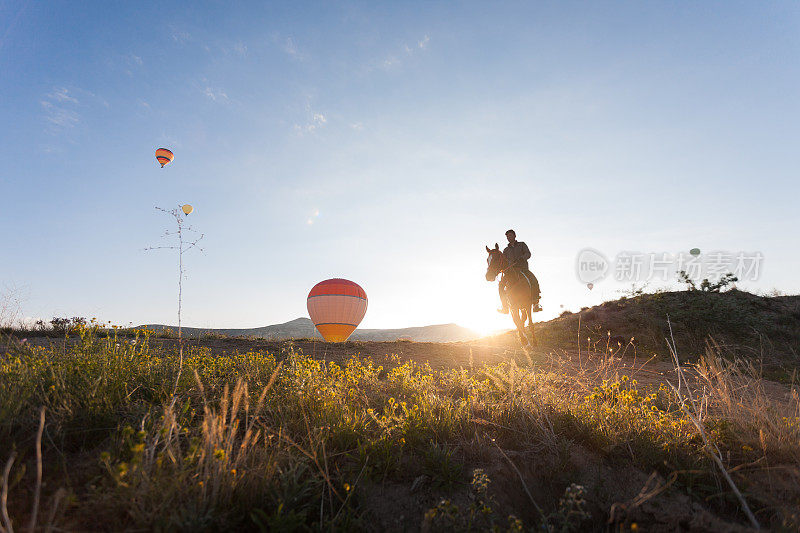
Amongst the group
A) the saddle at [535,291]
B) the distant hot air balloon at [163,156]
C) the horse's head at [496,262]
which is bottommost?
the saddle at [535,291]

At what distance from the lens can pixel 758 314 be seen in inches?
551

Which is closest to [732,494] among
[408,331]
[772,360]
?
[772,360]

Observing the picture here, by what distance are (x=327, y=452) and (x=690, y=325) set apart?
14682mm

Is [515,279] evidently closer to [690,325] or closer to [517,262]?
[517,262]

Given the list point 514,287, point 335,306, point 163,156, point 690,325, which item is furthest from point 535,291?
point 163,156

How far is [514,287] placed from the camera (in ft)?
37.3

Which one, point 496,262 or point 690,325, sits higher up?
point 496,262

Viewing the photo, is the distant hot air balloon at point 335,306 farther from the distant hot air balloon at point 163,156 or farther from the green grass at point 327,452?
the green grass at point 327,452

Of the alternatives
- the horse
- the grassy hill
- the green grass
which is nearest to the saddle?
the horse

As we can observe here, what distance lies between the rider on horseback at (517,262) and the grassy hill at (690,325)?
6.41 ft

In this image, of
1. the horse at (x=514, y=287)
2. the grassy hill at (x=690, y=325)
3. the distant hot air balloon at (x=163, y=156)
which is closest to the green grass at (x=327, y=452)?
the horse at (x=514, y=287)

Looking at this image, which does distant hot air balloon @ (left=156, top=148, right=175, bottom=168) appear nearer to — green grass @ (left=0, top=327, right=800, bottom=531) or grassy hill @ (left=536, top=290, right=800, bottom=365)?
green grass @ (left=0, top=327, right=800, bottom=531)

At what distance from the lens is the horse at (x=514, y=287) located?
11320 mm

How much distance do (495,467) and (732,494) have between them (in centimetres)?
168
